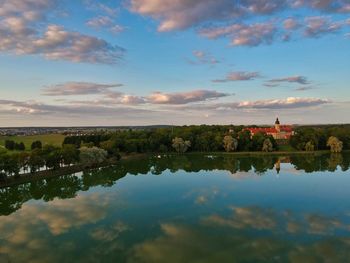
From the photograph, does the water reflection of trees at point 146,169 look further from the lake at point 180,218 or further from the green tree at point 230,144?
the green tree at point 230,144

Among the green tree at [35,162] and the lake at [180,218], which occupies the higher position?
the green tree at [35,162]

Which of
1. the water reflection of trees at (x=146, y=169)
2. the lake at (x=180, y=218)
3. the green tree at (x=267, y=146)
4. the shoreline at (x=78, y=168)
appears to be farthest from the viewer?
the green tree at (x=267, y=146)

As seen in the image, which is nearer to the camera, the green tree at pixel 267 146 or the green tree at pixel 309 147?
the green tree at pixel 267 146

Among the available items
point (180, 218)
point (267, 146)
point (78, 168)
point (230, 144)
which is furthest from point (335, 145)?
point (180, 218)

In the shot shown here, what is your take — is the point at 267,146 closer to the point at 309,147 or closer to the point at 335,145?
the point at 309,147

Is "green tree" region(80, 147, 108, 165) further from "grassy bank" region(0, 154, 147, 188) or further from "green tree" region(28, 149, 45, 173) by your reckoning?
"green tree" region(28, 149, 45, 173)

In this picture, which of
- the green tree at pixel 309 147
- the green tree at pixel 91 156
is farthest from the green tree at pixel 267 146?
the green tree at pixel 91 156

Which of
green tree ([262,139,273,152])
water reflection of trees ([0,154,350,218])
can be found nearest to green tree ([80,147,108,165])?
water reflection of trees ([0,154,350,218])
